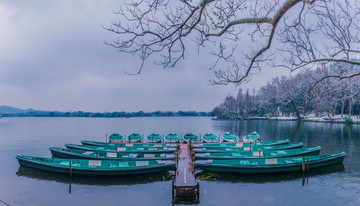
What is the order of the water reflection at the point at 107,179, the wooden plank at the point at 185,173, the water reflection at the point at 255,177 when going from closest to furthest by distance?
1. the wooden plank at the point at 185,173
2. the water reflection at the point at 107,179
3. the water reflection at the point at 255,177

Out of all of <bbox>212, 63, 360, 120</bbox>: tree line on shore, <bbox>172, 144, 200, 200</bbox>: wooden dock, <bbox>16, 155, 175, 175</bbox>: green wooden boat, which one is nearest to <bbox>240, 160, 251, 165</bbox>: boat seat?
<bbox>172, 144, 200, 200</bbox>: wooden dock

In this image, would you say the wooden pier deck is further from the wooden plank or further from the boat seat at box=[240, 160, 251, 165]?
the boat seat at box=[240, 160, 251, 165]

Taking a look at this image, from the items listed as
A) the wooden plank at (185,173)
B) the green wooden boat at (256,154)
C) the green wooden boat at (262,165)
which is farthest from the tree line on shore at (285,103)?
the wooden plank at (185,173)

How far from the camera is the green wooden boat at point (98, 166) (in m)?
14.9

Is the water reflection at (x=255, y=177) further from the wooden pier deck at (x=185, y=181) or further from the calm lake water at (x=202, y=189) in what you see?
the wooden pier deck at (x=185, y=181)

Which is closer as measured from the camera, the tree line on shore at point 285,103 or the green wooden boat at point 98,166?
the green wooden boat at point 98,166

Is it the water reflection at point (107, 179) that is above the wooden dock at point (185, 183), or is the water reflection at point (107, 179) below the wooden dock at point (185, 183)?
below

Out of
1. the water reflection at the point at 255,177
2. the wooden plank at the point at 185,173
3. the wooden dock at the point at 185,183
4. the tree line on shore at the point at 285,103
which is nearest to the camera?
the wooden dock at the point at 185,183

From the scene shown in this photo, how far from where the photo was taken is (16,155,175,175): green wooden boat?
14914 mm

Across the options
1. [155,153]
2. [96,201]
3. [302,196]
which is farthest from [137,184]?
[302,196]

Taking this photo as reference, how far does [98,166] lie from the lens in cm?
1571

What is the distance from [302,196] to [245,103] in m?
96.5

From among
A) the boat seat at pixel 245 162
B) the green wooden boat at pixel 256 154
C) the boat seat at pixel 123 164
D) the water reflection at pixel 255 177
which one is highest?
the green wooden boat at pixel 256 154

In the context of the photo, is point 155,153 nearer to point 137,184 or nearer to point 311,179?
point 137,184
